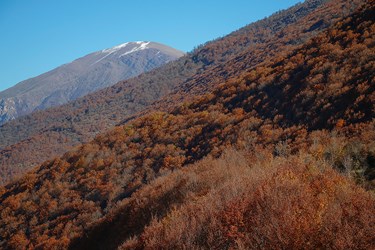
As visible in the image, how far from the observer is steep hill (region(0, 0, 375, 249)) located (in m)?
5.33

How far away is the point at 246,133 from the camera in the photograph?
21.1 meters

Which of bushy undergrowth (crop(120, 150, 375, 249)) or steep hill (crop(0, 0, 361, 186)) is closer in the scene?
bushy undergrowth (crop(120, 150, 375, 249))

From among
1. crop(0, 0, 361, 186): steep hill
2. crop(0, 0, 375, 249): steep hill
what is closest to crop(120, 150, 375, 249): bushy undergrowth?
crop(0, 0, 375, 249): steep hill

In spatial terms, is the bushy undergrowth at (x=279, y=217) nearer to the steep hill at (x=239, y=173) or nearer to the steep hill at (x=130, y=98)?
the steep hill at (x=239, y=173)

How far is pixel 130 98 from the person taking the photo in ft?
395

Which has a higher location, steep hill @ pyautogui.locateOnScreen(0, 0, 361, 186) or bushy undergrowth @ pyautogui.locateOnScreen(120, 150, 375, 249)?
bushy undergrowth @ pyautogui.locateOnScreen(120, 150, 375, 249)

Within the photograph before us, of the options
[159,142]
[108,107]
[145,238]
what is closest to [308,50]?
[159,142]

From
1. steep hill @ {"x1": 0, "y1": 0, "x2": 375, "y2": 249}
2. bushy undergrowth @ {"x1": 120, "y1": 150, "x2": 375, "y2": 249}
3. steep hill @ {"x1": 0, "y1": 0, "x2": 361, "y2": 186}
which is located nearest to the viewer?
bushy undergrowth @ {"x1": 120, "y1": 150, "x2": 375, "y2": 249}

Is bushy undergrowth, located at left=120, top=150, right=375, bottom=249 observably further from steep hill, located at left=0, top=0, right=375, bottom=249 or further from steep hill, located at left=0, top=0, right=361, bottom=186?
steep hill, located at left=0, top=0, right=361, bottom=186

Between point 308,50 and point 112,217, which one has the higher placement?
point 308,50

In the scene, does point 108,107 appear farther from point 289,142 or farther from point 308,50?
point 289,142

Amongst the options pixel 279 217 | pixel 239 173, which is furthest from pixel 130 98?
pixel 279 217

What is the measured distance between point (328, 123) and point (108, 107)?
109 meters

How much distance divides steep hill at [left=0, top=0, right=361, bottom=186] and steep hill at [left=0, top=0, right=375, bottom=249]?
3739 centimetres
